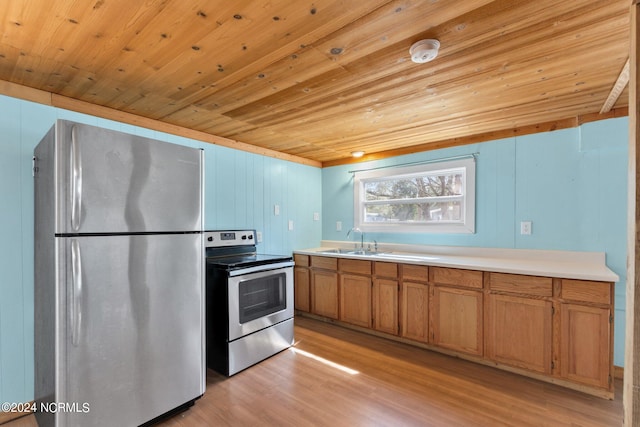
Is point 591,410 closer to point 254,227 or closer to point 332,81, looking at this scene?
point 332,81

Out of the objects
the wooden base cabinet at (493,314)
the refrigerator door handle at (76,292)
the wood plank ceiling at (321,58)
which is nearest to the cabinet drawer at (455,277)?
the wooden base cabinet at (493,314)

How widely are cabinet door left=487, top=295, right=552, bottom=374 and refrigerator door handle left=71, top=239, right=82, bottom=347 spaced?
288cm

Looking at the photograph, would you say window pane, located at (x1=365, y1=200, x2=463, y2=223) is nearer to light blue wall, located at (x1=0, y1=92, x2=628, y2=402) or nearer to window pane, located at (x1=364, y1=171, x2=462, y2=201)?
window pane, located at (x1=364, y1=171, x2=462, y2=201)

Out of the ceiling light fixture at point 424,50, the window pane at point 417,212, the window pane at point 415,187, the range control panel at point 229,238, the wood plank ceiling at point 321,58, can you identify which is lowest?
the range control panel at point 229,238

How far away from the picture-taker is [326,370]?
8.14ft

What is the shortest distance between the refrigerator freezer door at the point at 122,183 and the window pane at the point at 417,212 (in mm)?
2504

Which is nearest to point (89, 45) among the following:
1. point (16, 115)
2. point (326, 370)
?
point (16, 115)

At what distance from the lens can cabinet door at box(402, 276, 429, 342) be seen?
2.87 meters

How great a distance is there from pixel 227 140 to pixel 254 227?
1.02 meters

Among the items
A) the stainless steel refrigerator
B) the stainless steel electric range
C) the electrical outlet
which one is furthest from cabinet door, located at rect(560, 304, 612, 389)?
the stainless steel refrigerator

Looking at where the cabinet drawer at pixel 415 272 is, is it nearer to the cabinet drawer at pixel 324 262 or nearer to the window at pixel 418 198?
the window at pixel 418 198

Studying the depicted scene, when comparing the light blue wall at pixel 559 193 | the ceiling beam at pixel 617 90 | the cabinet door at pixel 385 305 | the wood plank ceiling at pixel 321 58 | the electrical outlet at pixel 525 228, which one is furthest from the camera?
the cabinet door at pixel 385 305

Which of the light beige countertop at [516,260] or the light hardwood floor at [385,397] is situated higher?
the light beige countertop at [516,260]

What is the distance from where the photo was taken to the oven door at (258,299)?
2.44m
